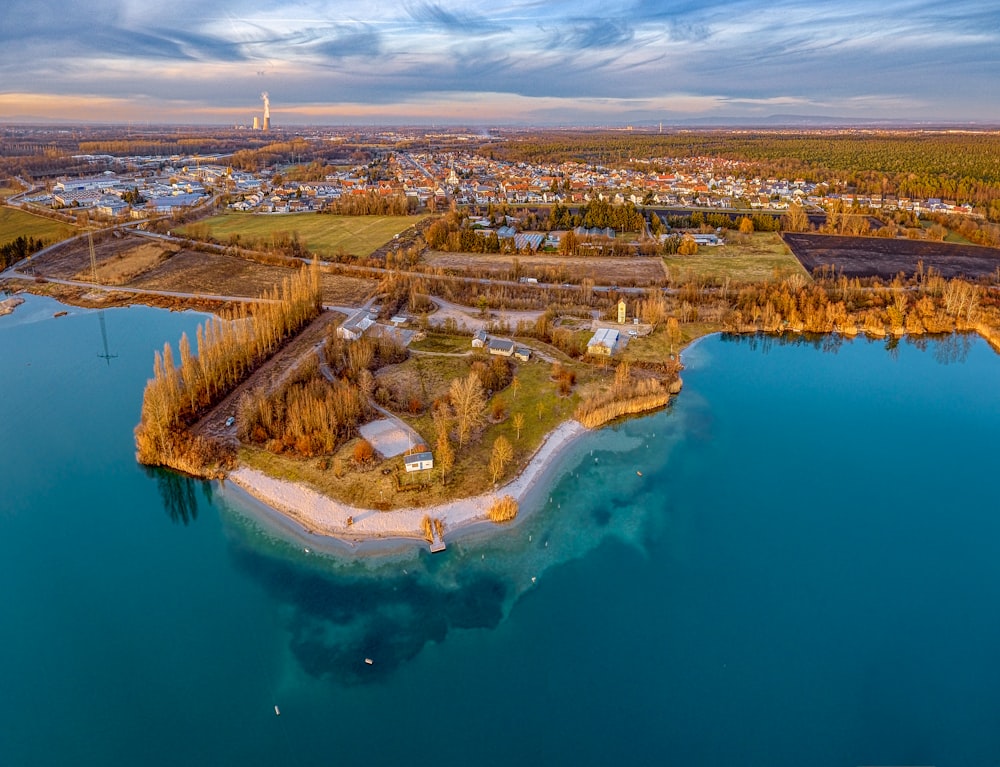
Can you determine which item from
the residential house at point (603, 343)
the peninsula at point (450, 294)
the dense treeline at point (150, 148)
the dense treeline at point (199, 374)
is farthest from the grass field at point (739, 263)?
the dense treeline at point (150, 148)

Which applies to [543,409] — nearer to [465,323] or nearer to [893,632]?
[465,323]

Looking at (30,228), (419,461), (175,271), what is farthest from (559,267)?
(30,228)

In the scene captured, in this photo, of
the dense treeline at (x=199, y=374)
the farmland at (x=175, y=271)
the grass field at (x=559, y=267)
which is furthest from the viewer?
the grass field at (x=559, y=267)

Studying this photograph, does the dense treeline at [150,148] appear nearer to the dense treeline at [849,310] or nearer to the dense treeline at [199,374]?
the dense treeline at [199,374]

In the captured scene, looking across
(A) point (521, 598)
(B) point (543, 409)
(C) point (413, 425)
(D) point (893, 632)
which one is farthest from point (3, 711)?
(D) point (893, 632)

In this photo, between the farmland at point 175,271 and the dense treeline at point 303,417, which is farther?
the farmland at point 175,271

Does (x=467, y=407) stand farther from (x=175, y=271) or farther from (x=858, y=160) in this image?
(x=858, y=160)

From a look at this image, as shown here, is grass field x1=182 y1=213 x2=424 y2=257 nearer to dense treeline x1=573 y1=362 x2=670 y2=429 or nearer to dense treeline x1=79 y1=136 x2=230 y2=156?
dense treeline x1=573 y1=362 x2=670 y2=429

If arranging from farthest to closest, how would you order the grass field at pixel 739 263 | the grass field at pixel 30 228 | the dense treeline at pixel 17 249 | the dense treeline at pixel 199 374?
the grass field at pixel 30 228 < the dense treeline at pixel 17 249 < the grass field at pixel 739 263 < the dense treeline at pixel 199 374

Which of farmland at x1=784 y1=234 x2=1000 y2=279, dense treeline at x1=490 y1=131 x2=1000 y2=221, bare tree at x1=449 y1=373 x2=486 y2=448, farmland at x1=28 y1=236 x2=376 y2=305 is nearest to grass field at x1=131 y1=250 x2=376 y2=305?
farmland at x1=28 y1=236 x2=376 y2=305
